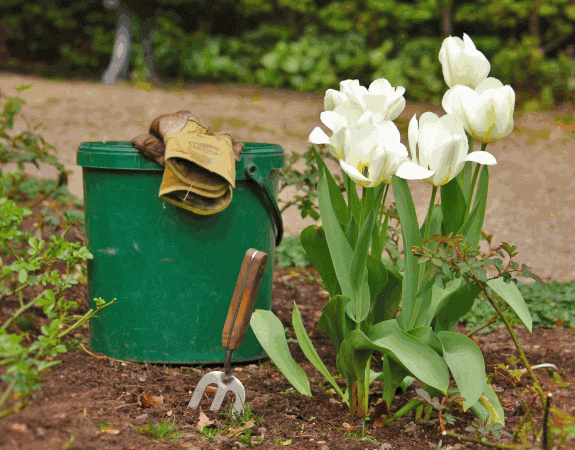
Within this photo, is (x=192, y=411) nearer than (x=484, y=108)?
No

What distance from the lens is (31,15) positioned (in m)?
9.82

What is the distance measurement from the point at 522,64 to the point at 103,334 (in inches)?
271

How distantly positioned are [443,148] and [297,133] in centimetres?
441

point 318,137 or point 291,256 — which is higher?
point 318,137

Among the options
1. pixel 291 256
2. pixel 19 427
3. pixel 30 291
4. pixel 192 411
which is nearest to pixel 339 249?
pixel 192 411

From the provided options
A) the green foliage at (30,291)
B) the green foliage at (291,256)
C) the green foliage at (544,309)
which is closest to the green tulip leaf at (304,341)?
the green foliage at (30,291)

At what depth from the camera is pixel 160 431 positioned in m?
1.76

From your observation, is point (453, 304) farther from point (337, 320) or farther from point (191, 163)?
point (191, 163)

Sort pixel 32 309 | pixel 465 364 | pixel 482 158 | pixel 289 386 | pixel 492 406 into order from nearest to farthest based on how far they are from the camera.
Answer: pixel 482 158, pixel 465 364, pixel 492 406, pixel 289 386, pixel 32 309

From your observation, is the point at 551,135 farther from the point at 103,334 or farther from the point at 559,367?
the point at 103,334

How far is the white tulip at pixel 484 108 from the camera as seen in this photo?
1.64 m

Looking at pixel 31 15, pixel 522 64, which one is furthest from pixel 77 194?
pixel 31 15

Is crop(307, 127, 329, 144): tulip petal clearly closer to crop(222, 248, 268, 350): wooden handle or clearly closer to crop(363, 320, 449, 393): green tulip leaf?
crop(222, 248, 268, 350): wooden handle

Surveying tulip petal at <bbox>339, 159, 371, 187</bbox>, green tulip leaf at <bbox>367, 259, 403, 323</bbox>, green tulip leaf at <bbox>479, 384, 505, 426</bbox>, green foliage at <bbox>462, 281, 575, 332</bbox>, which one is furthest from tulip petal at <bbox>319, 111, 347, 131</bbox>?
green foliage at <bbox>462, 281, 575, 332</bbox>
